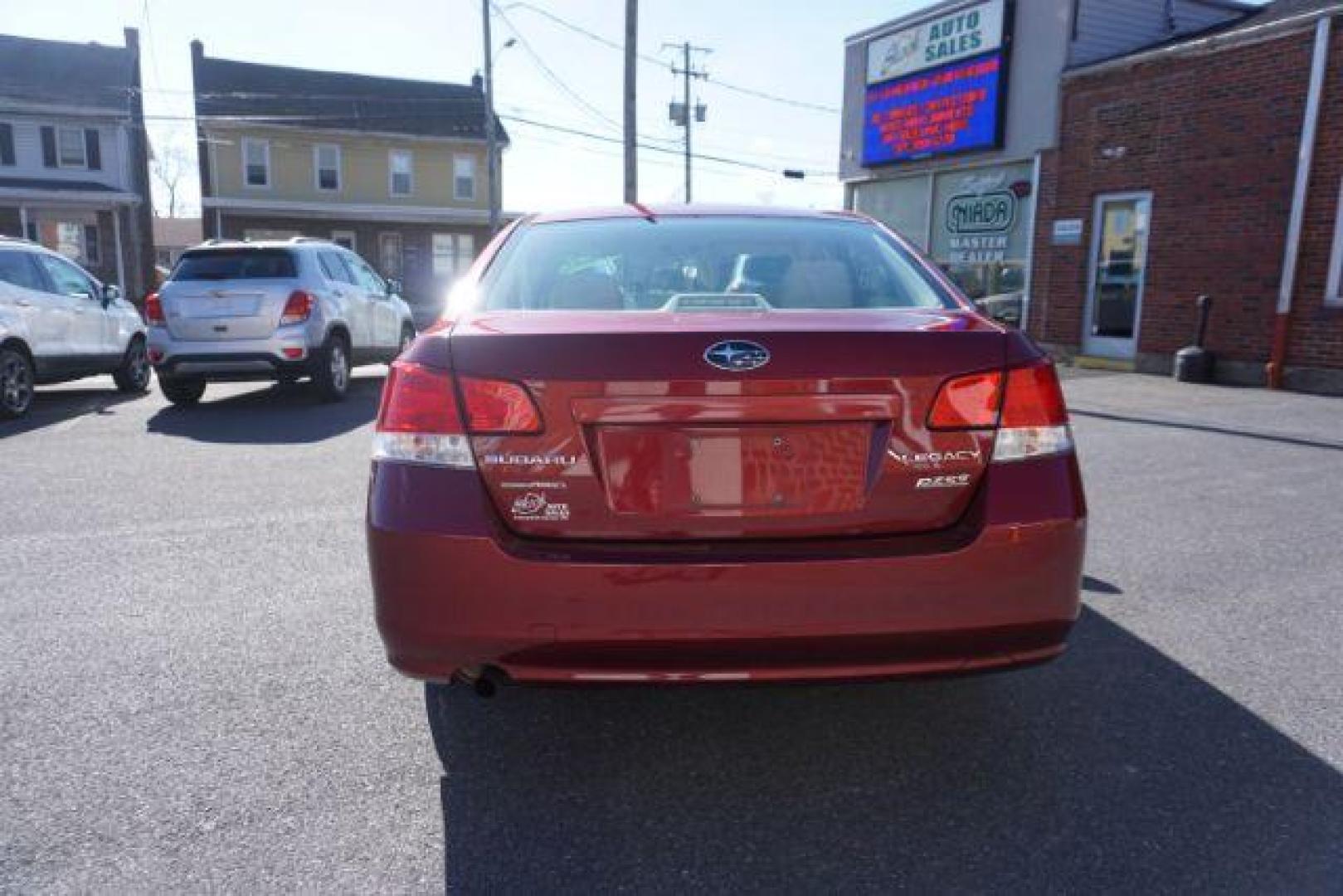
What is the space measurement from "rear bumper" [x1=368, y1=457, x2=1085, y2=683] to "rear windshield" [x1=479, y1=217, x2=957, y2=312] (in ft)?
2.65

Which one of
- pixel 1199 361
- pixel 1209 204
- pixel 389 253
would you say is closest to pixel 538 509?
pixel 1199 361

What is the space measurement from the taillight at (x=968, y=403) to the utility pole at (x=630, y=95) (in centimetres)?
1509

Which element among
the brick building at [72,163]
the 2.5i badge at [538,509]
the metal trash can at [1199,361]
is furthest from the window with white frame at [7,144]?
the 2.5i badge at [538,509]

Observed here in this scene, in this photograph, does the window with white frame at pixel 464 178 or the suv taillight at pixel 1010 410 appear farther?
the window with white frame at pixel 464 178

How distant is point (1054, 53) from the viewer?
14734 mm

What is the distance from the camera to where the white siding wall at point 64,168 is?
97.3ft

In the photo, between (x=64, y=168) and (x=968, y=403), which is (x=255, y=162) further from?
(x=968, y=403)

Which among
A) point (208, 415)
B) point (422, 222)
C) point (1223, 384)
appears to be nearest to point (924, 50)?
point (1223, 384)

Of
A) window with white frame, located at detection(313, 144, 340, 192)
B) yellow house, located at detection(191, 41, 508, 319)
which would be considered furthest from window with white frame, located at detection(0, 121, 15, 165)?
window with white frame, located at detection(313, 144, 340, 192)

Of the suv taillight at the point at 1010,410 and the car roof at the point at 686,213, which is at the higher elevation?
the car roof at the point at 686,213

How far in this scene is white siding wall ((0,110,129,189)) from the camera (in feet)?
97.3

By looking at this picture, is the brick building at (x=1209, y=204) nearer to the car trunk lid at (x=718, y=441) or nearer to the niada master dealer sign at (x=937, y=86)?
the niada master dealer sign at (x=937, y=86)

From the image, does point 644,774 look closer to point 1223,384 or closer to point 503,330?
point 503,330

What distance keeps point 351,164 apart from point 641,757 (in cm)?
3468
